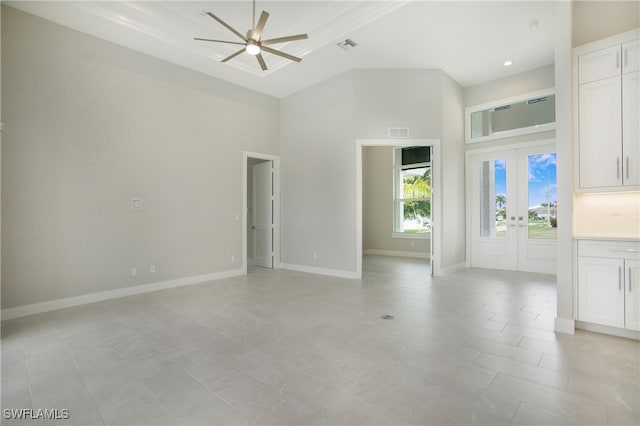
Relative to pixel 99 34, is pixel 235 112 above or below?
below

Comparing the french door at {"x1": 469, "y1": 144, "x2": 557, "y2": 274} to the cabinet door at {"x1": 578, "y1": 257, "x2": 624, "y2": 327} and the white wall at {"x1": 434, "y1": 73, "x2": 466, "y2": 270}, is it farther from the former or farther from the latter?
the cabinet door at {"x1": 578, "y1": 257, "x2": 624, "y2": 327}

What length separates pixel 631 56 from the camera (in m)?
2.95

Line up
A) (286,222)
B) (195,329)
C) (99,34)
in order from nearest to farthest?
(195,329), (99,34), (286,222)

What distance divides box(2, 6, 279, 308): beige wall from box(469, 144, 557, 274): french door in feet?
17.2

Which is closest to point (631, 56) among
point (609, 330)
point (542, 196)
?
point (609, 330)

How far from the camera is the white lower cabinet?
2.84 metres

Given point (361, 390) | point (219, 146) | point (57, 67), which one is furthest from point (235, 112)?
point (361, 390)

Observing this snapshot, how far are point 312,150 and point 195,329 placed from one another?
14.0ft

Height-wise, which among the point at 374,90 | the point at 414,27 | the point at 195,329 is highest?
the point at 414,27

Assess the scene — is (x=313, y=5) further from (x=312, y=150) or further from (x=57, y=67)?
(x=57, y=67)

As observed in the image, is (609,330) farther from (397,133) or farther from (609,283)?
(397,133)

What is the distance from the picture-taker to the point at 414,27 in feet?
14.6

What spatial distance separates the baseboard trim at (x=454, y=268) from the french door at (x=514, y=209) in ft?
0.96

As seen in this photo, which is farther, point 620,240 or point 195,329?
point 195,329
